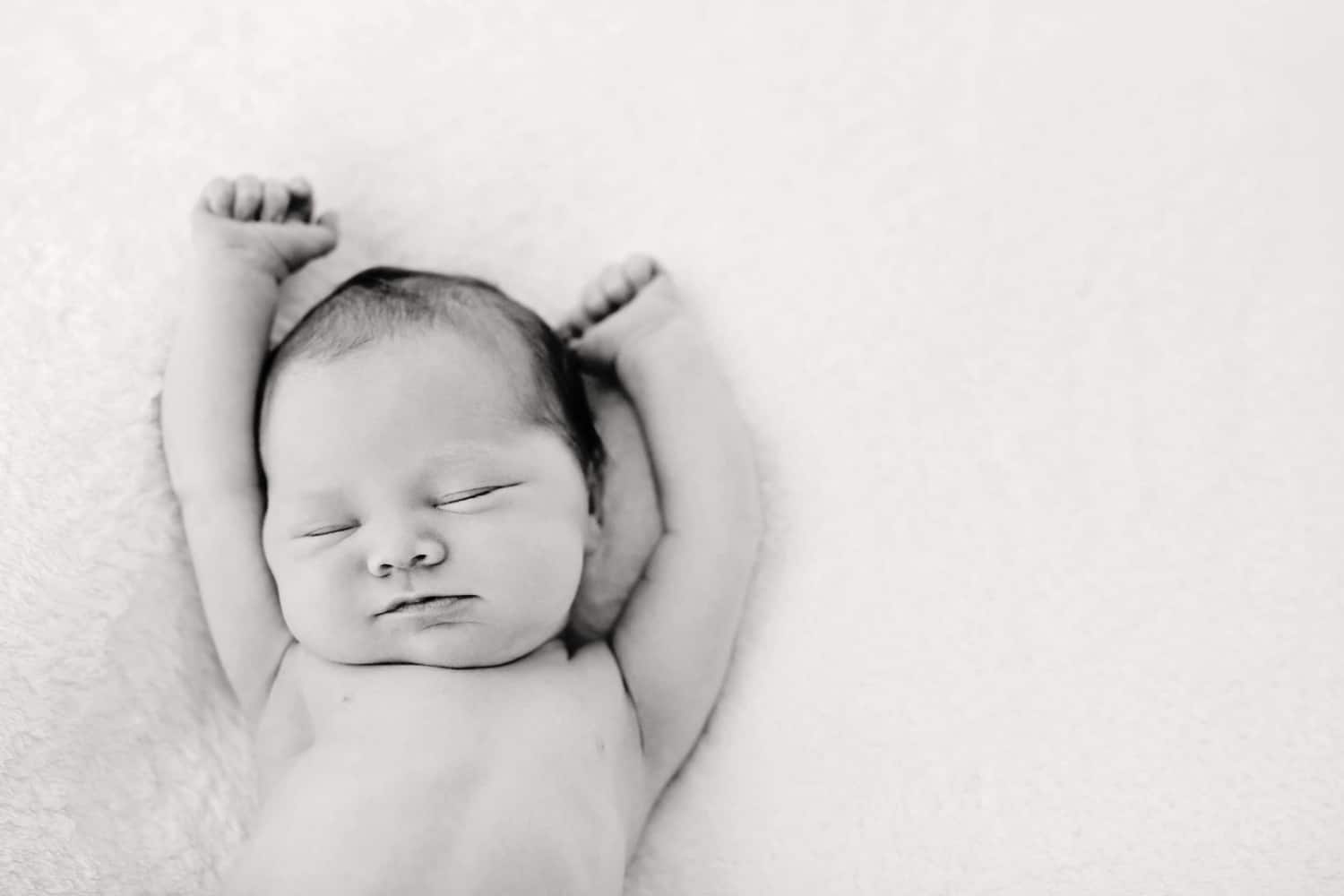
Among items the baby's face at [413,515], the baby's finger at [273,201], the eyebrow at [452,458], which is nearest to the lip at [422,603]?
the baby's face at [413,515]

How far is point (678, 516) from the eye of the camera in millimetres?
1233

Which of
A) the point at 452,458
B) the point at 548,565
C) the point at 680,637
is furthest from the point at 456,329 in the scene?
the point at 680,637

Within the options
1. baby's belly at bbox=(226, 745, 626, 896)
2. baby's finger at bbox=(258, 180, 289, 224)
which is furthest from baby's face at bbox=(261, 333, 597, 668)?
baby's finger at bbox=(258, 180, 289, 224)

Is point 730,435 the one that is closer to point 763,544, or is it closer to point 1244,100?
point 763,544

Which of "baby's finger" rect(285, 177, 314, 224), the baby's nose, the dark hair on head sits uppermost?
"baby's finger" rect(285, 177, 314, 224)

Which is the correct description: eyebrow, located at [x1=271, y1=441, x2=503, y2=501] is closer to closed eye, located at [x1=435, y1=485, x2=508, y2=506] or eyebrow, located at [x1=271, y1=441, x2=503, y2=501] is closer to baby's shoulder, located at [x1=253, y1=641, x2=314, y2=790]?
closed eye, located at [x1=435, y1=485, x2=508, y2=506]

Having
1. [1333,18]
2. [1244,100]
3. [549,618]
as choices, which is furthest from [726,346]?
[1333,18]

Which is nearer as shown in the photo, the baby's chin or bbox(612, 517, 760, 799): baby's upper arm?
the baby's chin

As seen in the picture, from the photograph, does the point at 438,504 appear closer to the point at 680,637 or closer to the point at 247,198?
the point at 680,637

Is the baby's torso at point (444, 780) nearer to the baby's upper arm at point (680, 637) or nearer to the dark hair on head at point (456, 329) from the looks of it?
the baby's upper arm at point (680, 637)

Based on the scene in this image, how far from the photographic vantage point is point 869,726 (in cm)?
120

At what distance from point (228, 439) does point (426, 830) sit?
422 mm

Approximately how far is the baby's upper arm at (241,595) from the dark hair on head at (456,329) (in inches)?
5.1

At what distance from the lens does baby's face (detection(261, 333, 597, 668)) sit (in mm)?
1085
